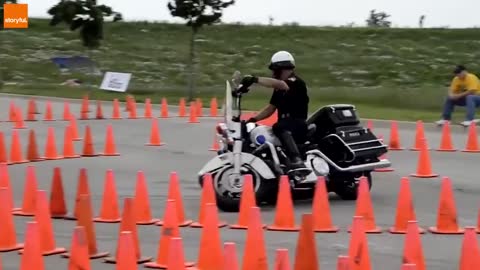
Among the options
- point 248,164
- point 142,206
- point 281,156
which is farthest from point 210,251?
point 281,156

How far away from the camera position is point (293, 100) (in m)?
11.5

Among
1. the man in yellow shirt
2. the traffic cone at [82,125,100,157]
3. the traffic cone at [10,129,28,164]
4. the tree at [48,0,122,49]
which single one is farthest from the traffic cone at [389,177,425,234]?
the tree at [48,0,122,49]

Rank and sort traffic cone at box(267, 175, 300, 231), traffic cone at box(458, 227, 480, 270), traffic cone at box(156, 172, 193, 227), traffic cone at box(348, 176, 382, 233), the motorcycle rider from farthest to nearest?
the motorcycle rider, traffic cone at box(156, 172, 193, 227), traffic cone at box(267, 175, 300, 231), traffic cone at box(348, 176, 382, 233), traffic cone at box(458, 227, 480, 270)

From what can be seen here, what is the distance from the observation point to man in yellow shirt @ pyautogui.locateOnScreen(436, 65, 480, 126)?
2166 centimetres

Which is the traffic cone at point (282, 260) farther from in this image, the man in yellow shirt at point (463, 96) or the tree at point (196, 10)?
the tree at point (196, 10)

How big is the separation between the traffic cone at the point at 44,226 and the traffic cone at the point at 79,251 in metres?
1.43

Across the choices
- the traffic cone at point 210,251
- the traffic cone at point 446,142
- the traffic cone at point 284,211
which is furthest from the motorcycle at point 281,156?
the traffic cone at point 446,142

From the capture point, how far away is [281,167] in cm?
1136

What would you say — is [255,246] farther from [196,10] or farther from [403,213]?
[196,10]

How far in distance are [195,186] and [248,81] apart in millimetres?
2811

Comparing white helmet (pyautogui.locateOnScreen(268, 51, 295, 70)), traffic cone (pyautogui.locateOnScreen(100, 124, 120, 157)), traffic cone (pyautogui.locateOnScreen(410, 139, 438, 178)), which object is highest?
white helmet (pyautogui.locateOnScreen(268, 51, 295, 70))

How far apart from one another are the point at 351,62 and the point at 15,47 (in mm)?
20243

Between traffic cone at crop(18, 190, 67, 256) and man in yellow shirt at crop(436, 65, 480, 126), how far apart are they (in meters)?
14.4

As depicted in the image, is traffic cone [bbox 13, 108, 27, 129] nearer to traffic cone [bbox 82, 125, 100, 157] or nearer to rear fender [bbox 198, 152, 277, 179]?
traffic cone [bbox 82, 125, 100, 157]
